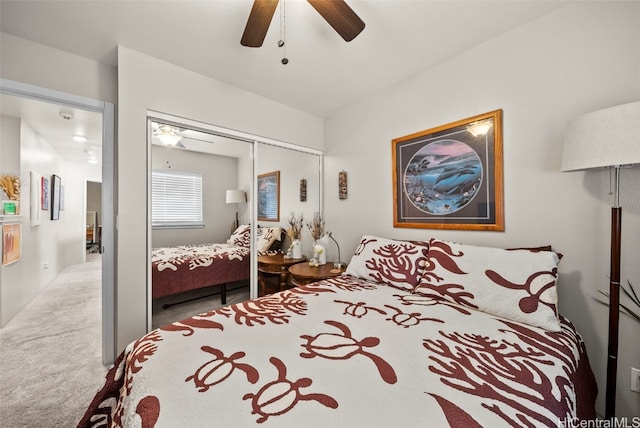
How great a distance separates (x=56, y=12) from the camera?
152 cm

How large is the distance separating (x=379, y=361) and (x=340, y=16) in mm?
1644

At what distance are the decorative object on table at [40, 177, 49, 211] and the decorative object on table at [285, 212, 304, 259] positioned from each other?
3.77 metres

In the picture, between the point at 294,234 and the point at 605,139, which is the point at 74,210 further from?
the point at 605,139

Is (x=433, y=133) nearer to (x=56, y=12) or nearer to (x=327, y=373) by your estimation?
(x=327, y=373)

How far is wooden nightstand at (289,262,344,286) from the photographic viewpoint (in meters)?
2.31

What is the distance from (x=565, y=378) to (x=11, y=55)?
3.57 m

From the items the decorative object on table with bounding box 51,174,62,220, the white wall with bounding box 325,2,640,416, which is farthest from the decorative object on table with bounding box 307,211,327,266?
the decorative object on table with bounding box 51,174,62,220

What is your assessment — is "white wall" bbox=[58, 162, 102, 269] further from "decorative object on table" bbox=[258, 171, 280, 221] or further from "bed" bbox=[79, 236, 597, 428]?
"bed" bbox=[79, 236, 597, 428]

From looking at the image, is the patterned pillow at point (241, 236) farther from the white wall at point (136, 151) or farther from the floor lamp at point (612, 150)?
the floor lamp at point (612, 150)

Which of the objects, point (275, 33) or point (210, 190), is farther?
point (210, 190)

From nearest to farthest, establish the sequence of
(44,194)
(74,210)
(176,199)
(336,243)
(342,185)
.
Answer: (176,199) → (342,185) → (336,243) → (44,194) → (74,210)

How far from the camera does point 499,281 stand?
1.38 m

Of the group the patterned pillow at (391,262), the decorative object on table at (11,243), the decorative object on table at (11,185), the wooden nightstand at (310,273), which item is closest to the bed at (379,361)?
the patterned pillow at (391,262)

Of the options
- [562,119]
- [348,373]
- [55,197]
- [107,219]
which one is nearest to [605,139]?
[562,119]
